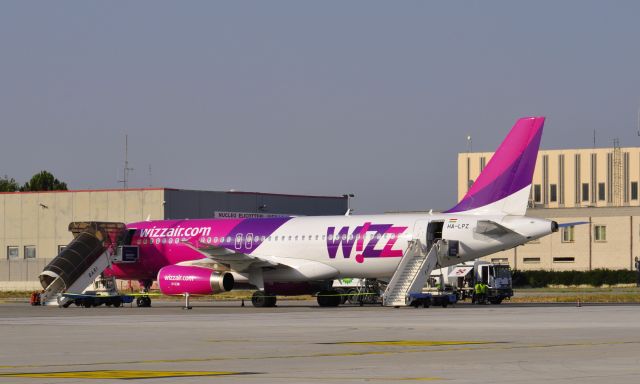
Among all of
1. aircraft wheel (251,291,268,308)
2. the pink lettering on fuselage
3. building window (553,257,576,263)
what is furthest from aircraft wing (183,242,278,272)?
building window (553,257,576,263)

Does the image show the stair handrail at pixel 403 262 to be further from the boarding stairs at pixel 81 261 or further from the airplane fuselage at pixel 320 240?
the boarding stairs at pixel 81 261

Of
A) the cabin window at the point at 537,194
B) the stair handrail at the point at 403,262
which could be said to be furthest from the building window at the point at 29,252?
the cabin window at the point at 537,194

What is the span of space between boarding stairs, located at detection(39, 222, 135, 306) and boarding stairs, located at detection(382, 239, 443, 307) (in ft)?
50.9

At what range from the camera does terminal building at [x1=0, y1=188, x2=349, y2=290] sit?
Answer: 280ft

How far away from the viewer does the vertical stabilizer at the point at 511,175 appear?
176 feet

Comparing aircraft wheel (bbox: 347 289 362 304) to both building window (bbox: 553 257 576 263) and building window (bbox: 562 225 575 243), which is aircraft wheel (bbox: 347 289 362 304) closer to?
building window (bbox: 553 257 576 263)

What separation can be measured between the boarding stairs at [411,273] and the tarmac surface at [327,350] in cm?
1188

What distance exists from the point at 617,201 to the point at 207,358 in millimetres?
118763

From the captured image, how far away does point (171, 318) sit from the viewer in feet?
141

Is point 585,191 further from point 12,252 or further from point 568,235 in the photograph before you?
point 12,252

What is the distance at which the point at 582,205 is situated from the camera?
139750 mm

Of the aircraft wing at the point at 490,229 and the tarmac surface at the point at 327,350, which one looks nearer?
the tarmac surface at the point at 327,350

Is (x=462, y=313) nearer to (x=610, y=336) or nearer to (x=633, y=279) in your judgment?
(x=610, y=336)

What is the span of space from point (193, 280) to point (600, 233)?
62121 mm
